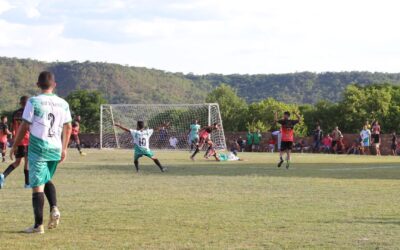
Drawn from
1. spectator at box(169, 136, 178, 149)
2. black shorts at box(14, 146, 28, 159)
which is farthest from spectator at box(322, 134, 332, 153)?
black shorts at box(14, 146, 28, 159)

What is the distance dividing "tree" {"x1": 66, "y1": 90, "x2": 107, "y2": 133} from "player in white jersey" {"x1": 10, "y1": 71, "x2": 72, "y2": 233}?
326 feet

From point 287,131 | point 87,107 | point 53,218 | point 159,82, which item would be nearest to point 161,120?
point 287,131

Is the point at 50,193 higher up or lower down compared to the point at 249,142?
lower down

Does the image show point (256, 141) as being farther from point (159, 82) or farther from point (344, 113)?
point (159, 82)

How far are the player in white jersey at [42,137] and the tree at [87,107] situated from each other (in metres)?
99.2

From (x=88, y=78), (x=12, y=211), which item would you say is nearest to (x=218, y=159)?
(x=12, y=211)

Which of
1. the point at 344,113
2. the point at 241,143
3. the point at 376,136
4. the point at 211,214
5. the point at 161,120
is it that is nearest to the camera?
the point at 211,214

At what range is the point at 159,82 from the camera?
17000cm

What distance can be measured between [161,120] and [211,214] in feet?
157

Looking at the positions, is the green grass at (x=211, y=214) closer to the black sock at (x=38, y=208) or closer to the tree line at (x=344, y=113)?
the black sock at (x=38, y=208)

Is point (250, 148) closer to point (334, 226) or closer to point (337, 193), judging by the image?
point (337, 193)

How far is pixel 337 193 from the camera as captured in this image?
14859 millimetres

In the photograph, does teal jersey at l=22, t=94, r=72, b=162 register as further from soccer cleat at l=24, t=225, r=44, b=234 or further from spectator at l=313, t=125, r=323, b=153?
spectator at l=313, t=125, r=323, b=153

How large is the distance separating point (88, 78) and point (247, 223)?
14442 cm
